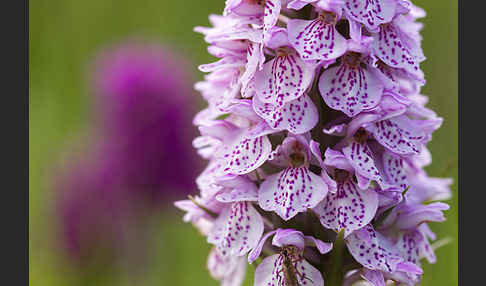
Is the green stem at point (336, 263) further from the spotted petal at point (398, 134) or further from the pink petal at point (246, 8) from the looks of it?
the pink petal at point (246, 8)

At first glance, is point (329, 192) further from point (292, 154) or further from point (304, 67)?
point (304, 67)

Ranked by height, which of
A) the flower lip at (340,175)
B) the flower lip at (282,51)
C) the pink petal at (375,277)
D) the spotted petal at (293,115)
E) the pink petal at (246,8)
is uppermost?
the pink petal at (246,8)

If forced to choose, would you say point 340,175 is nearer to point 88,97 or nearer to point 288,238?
point 288,238

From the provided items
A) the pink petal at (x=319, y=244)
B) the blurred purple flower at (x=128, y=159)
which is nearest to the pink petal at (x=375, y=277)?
the pink petal at (x=319, y=244)

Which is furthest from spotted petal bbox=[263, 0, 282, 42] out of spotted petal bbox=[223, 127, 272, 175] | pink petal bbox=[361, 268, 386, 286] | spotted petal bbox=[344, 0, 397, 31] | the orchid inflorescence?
pink petal bbox=[361, 268, 386, 286]

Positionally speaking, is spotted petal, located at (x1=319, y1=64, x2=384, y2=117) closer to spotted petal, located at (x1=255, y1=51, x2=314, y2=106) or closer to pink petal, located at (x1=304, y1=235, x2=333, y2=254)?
spotted petal, located at (x1=255, y1=51, x2=314, y2=106)

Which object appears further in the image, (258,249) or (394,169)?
(394,169)

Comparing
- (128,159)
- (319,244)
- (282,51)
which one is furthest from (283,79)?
(128,159)
